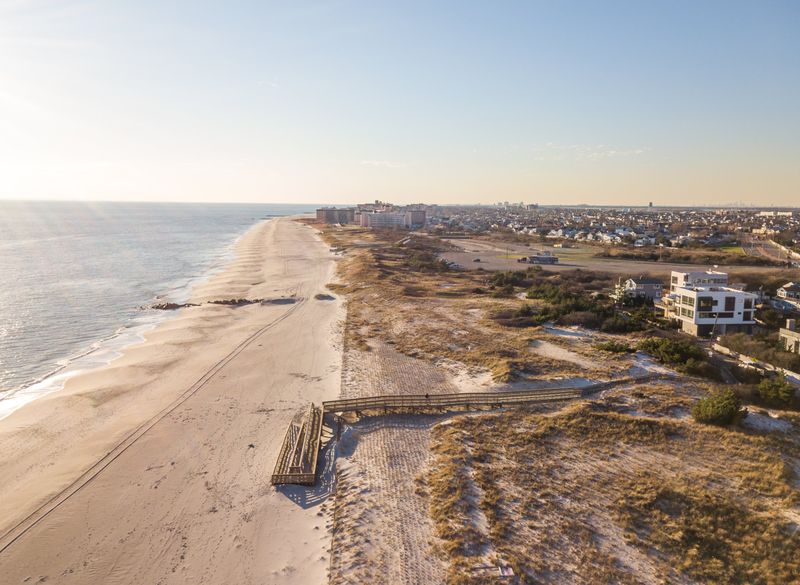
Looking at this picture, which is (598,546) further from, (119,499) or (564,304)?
(564,304)

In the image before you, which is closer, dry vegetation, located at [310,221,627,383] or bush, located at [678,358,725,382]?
bush, located at [678,358,725,382]

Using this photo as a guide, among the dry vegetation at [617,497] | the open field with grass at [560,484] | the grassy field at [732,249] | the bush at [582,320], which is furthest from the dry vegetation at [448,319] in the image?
the grassy field at [732,249]

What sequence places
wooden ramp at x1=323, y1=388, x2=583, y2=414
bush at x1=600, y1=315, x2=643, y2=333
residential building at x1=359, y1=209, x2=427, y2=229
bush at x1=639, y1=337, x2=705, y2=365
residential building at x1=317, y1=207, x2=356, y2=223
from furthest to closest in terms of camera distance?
residential building at x1=317, y1=207, x2=356, y2=223, residential building at x1=359, y1=209, x2=427, y2=229, bush at x1=600, y1=315, x2=643, y2=333, bush at x1=639, y1=337, x2=705, y2=365, wooden ramp at x1=323, y1=388, x2=583, y2=414

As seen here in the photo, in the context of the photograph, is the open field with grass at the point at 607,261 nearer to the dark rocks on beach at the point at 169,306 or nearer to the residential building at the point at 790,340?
the residential building at the point at 790,340

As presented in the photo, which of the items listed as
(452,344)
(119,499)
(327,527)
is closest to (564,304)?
(452,344)

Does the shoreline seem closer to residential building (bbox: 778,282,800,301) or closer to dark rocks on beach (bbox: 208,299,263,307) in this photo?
dark rocks on beach (bbox: 208,299,263,307)

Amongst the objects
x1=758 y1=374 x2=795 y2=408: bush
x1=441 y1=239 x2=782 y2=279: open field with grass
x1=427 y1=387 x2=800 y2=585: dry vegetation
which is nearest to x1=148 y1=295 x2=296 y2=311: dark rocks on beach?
x1=427 y1=387 x2=800 y2=585: dry vegetation
